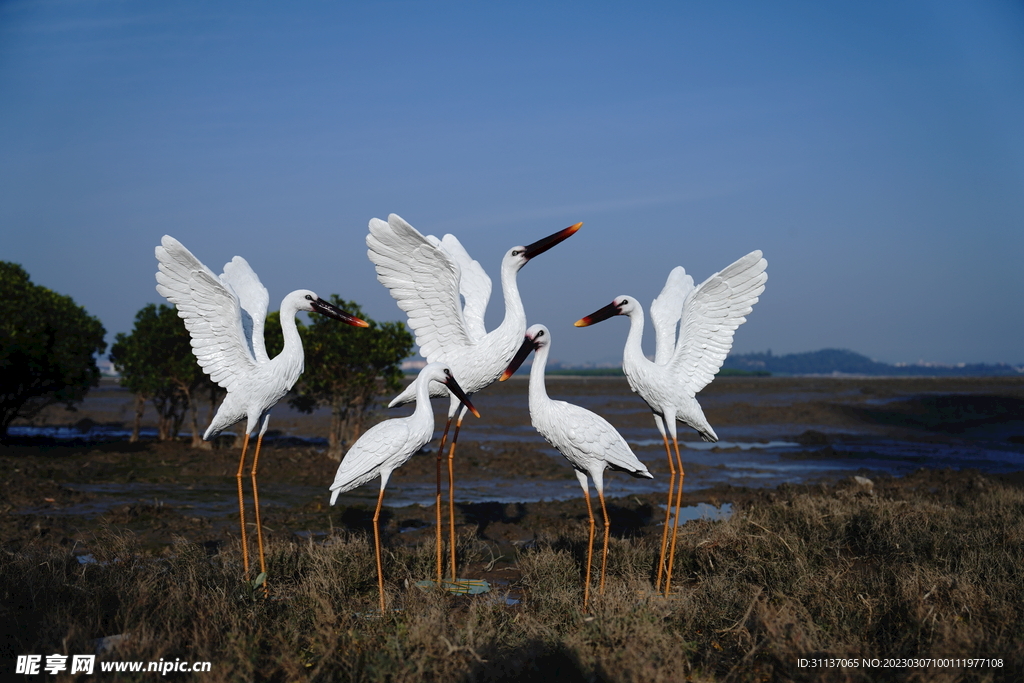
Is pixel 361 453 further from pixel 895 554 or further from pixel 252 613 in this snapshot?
pixel 895 554

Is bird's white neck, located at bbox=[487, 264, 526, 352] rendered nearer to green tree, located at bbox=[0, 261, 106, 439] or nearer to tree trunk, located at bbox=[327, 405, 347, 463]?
tree trunk, located at bbox=[327, 405, 347, 463]

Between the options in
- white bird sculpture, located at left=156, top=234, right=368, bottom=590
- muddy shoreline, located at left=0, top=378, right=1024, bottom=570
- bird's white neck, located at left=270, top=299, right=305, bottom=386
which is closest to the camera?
white bird sculpture, located at left=156, top=234, right=368, bottom=590

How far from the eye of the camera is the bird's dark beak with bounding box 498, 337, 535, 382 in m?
6.51

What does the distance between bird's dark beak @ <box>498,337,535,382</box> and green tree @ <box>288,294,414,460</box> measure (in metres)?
9.52

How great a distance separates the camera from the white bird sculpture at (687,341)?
22.3 ft

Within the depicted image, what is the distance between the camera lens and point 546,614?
5.86 m

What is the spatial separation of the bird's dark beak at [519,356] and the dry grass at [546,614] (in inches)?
81.5

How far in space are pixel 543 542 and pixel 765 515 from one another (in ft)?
10.8

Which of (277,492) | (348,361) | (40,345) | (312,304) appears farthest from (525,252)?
(40,345)

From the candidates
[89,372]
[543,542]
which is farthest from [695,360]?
[89,372]

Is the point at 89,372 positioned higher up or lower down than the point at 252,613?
higher up

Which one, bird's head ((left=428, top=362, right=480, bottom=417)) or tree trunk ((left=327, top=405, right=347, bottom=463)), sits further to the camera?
tree trunk ((left=327, top=405, right=347, bottom=463))

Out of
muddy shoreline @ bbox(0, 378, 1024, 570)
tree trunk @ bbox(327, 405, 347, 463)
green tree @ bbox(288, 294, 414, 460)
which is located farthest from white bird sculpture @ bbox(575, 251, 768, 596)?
tree trunk @ bbox(327, 405, 347, 463)

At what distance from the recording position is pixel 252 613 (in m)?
5.36
